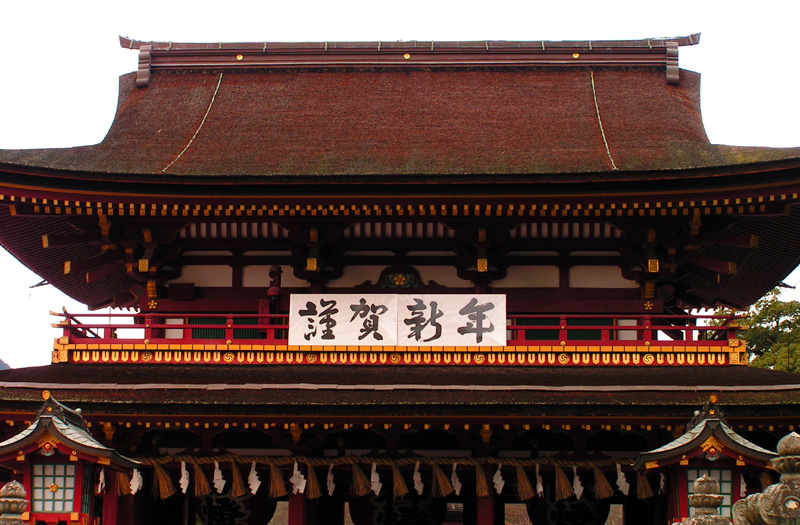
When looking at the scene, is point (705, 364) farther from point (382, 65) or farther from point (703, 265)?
point (382, 65)

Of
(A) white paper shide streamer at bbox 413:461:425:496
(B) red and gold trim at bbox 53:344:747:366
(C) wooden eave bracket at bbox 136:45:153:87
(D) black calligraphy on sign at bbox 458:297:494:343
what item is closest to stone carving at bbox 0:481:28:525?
(B) red and gold trim at bbox 53:344:747:366

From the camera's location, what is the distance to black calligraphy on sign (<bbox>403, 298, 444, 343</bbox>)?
15703 millimetres

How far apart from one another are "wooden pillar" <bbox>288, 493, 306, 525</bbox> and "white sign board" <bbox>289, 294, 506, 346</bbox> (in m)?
2.45

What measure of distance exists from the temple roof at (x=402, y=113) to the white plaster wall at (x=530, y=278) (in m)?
1.78

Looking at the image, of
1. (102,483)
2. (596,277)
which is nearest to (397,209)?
(596,277)

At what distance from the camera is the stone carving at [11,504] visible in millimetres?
10626

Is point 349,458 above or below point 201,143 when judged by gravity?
below

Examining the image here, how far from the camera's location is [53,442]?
42.2 feet

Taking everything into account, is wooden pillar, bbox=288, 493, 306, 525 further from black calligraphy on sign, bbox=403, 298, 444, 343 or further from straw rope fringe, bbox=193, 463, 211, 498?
black calligraphy on sign, bbox=403, 298, 444, 343

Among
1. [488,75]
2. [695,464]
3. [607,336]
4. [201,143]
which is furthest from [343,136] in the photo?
[695,464]

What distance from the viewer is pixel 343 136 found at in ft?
62.3

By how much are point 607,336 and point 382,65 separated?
885 centimetres

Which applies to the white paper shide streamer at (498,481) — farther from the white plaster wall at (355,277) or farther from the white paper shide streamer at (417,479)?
the white plaster wall at (355,277)

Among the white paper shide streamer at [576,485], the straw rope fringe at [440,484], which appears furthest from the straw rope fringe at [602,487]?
the straw rope fringe at [440,484]
